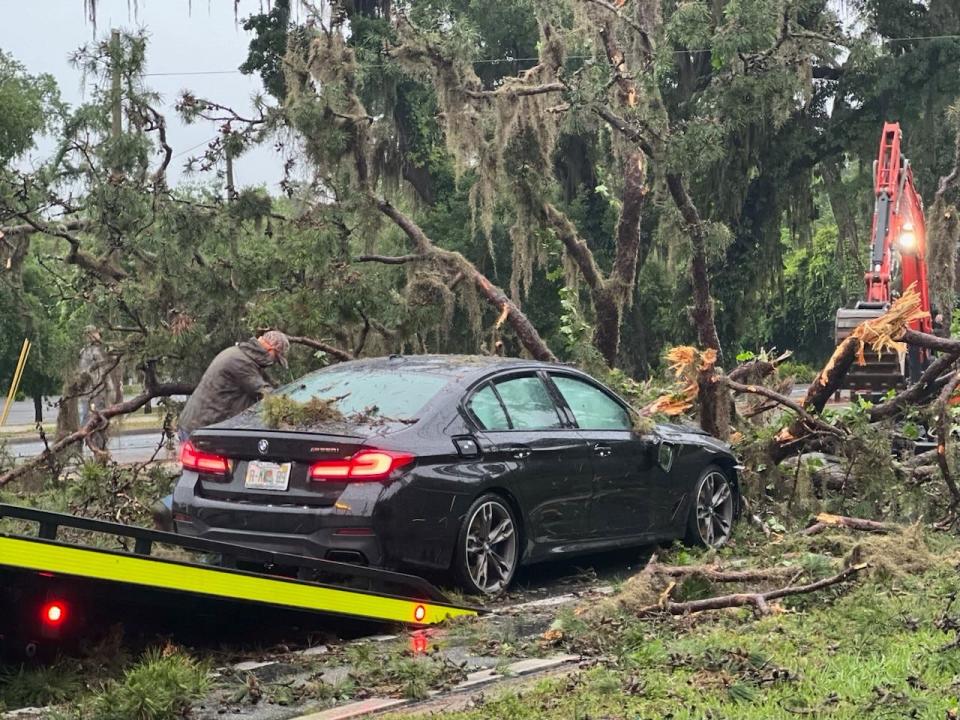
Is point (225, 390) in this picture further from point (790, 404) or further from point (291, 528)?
point (790, 404)

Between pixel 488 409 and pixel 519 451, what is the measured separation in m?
0.31

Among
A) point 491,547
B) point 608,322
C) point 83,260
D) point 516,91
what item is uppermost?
point 516,91

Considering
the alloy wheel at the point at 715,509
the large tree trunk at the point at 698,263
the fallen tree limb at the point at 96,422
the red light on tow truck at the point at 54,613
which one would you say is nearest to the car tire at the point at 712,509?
the alloy wheel at the point at 715,509

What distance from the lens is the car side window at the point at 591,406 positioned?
9.17m

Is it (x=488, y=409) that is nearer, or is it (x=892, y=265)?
(x=488, y=409)

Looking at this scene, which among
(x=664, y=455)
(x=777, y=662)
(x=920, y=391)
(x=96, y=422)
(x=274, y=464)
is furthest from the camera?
(x=96, y=422)

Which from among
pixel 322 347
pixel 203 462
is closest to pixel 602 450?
pixel 203 462

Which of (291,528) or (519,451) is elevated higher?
(519,451)

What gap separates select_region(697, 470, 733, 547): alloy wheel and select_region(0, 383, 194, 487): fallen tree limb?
555cm

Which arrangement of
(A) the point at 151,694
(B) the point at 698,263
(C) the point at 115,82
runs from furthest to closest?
(B) the point at 698,263
(C) the point at 115,82
(A) the point at 151,694

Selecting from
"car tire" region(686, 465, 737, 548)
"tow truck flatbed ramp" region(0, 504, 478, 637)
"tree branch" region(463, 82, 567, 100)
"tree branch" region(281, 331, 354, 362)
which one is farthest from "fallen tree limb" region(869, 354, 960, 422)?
"tree branch" region(463, 82, 567, 100)

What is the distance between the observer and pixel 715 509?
10.1m

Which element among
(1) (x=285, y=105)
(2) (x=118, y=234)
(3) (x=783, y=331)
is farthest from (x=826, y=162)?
(3) (x=783, y=331)

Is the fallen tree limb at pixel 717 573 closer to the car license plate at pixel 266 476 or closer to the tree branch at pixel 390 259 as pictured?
the car license plate at pixel 266 476
